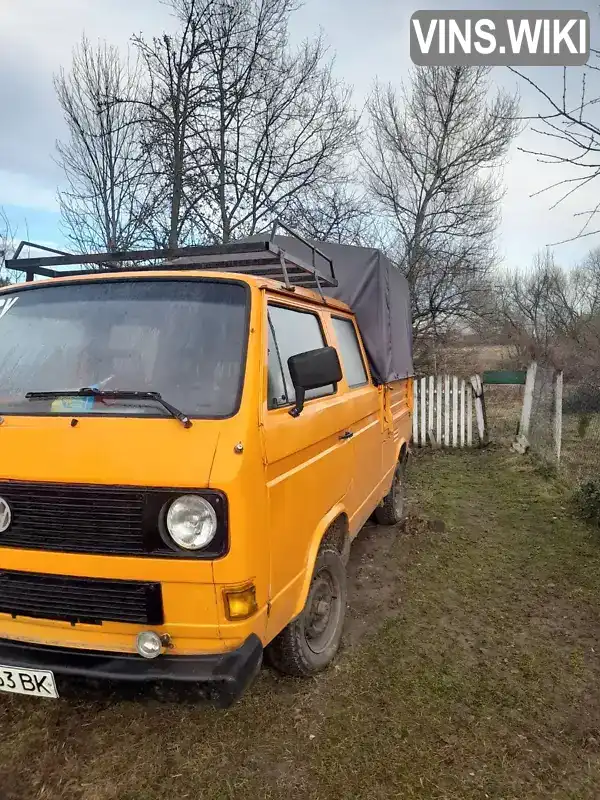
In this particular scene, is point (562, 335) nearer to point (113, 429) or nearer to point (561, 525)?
point (561, 525)

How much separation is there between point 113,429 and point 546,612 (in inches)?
137

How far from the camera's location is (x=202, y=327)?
269cm

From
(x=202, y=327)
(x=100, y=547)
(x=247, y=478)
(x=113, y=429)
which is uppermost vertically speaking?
(x=202, y=327)

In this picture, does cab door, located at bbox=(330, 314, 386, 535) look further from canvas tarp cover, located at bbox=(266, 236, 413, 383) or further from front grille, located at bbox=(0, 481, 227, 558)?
front grille, located at bbox=(0, 481, 227, 558)

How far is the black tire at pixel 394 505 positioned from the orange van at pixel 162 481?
2.65m

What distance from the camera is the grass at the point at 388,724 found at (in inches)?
96.2

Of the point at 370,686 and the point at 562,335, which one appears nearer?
the point at 370,686

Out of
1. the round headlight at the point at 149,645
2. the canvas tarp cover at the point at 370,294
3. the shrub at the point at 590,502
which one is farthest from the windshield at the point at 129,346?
the shrub at the point at 590,502

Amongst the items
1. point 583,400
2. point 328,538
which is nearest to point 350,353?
point 328,538

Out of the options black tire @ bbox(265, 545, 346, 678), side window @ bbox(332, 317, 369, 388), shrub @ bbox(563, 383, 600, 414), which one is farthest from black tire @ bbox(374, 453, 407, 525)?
shrub @ bbox(563, 383, 600, 414)

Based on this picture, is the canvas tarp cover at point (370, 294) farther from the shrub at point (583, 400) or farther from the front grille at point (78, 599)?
the shrub at point (583, 400)

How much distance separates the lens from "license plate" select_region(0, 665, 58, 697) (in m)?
2.21

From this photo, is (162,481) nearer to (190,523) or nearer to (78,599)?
(190,523)

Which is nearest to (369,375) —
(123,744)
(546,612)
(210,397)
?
(546,612)
